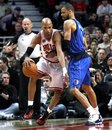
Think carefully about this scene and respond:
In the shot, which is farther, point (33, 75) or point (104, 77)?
point (104, 77)

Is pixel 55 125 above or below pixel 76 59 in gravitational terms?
below

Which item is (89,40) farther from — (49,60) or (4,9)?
(49,60)

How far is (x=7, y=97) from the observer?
1277 cm

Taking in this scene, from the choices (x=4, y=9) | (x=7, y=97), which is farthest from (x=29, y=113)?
A: (x=4, y=9)

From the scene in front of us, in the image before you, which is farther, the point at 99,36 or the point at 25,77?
the point at 99,36

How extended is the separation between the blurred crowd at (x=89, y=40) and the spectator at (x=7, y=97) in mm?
362

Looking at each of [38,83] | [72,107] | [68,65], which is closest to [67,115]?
[72,107]

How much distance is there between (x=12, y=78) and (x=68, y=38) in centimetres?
299

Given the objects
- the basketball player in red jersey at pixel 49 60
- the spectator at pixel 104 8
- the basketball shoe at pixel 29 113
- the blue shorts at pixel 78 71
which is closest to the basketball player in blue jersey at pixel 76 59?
the blue shorts at pixel 78 71

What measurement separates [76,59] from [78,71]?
0.23 meters

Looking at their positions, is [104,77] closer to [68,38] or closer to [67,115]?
[67,115]

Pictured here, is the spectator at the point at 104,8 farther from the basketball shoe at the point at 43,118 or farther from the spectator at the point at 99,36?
the basketball shoe at the point at 43,118

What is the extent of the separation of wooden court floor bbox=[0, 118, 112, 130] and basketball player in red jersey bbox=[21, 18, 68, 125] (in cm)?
27

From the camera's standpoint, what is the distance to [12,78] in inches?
523
